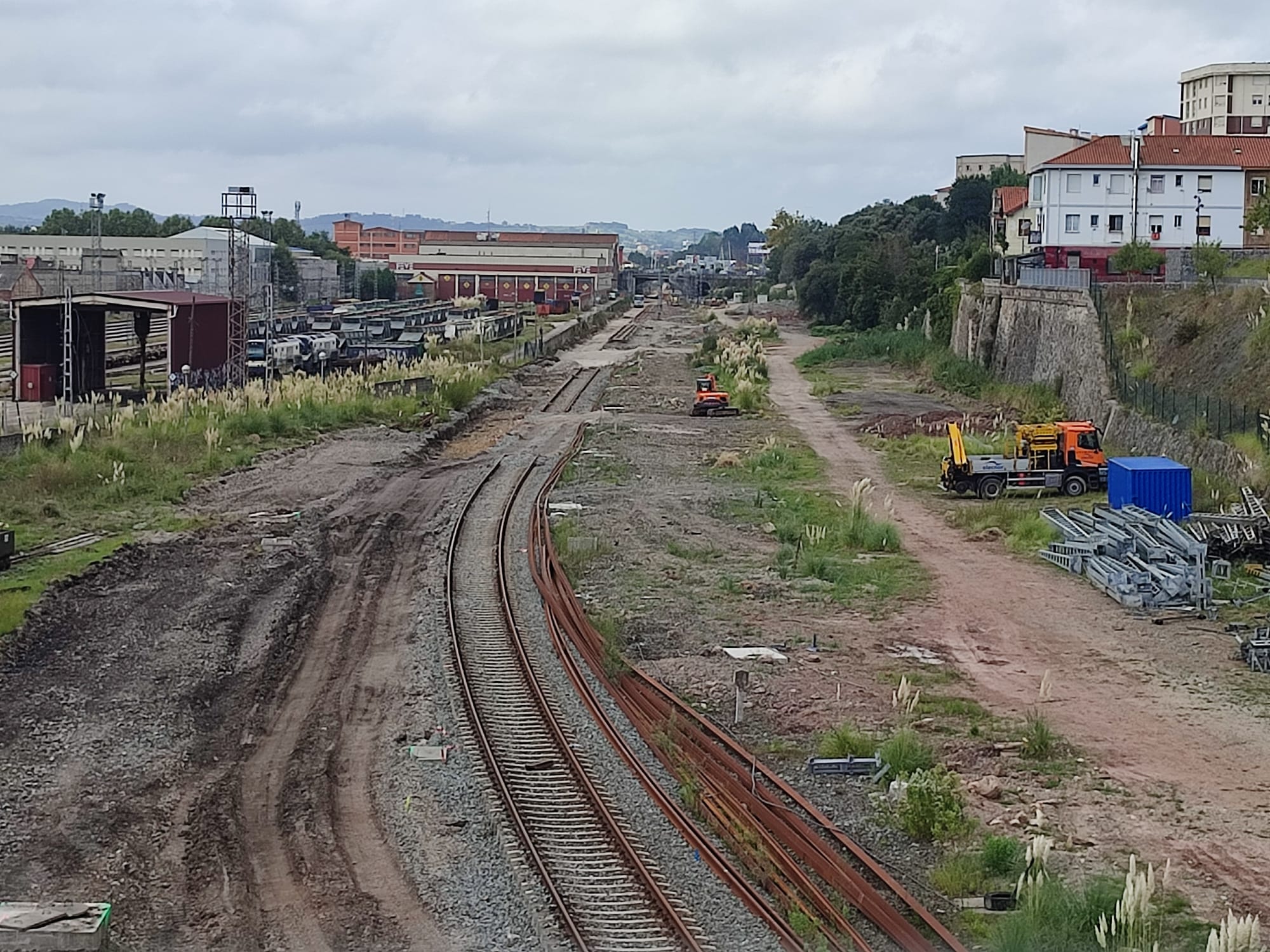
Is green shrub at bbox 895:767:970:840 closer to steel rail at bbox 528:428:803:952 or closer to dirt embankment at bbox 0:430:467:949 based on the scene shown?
steel rail at bbox 528:428:803:952

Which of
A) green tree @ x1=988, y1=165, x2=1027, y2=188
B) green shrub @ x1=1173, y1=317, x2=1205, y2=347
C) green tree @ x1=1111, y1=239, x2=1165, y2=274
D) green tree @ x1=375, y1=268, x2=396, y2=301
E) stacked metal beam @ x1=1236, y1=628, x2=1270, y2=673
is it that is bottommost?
stacked metal beam @ x1=1236, y1=628, x2=1270, y2=673

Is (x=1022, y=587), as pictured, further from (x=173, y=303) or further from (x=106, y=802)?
(x=173, y=303)

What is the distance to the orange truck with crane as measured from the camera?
33500 mm

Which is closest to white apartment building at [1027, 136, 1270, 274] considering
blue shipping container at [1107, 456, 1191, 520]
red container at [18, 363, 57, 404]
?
blue shipping container at [1107, 456, 1191, 520]

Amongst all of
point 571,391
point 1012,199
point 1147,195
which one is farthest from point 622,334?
point 1147,195

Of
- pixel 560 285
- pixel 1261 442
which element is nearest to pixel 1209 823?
pixel 1261 442

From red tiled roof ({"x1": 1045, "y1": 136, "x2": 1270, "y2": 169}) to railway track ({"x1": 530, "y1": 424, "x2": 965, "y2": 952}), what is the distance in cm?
5461

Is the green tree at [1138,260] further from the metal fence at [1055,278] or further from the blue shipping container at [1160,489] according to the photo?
the blue shipping container at [1160,489]

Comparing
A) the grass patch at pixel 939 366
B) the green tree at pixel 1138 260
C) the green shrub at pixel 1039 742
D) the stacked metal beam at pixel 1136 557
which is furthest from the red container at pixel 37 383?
the green shrub at pixel 1039 742

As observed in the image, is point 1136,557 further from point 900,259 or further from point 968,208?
point 968,208

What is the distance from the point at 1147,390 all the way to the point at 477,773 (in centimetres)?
2851

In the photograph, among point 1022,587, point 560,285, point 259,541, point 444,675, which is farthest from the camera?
point 560,285

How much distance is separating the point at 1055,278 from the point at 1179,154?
58.9 ft

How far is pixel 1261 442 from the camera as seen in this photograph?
30.0m
